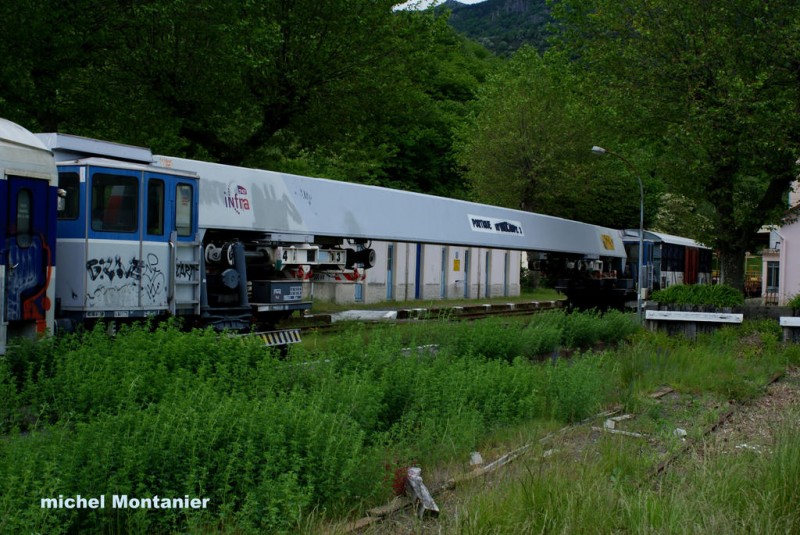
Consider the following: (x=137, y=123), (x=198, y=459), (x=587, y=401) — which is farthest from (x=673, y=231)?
(x=198, y=459)

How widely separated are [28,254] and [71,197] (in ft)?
5.63

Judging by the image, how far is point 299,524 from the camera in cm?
541

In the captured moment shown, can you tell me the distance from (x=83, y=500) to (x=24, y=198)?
6.69m

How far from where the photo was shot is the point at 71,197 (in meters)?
12.3

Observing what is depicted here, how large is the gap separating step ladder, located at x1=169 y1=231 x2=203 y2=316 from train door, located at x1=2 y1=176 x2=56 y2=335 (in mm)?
2337

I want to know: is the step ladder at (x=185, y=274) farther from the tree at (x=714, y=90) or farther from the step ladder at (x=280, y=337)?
the tree at (x=714, y=90)

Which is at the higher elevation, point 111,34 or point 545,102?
point 545,102

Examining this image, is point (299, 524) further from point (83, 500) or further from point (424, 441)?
point (424, 441)

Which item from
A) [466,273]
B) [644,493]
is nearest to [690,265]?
[466,273]

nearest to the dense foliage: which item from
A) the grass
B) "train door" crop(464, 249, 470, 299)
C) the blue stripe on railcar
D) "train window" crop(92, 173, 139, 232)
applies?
the grass

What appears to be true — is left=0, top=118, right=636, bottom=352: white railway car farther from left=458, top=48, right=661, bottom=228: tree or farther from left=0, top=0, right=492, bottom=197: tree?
left=458, top=48, right=661, bottom=228: tree

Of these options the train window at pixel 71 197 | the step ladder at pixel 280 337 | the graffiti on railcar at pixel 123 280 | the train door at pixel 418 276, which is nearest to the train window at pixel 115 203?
the train window at pixel 71 197

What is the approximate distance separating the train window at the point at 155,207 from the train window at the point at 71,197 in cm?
111

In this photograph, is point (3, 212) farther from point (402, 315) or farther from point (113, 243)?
point (402, 315)
